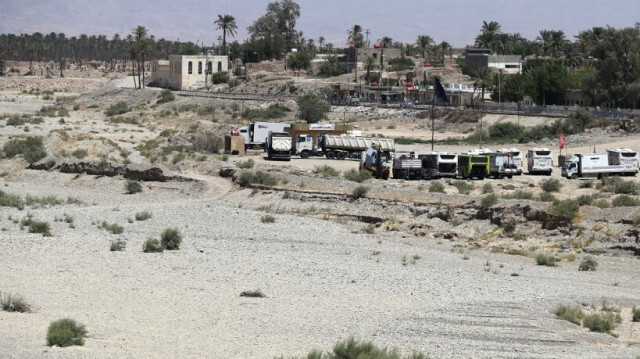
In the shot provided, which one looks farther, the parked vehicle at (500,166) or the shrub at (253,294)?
the parked vehicle at (500,166)

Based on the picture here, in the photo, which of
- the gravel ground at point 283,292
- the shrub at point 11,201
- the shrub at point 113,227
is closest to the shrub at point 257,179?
the gravel ground at point 283,292

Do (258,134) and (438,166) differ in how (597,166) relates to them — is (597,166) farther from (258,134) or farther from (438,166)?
(258,134)

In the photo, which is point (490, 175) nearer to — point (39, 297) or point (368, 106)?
point (39, 297)

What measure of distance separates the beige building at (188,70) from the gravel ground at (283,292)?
4162 inches

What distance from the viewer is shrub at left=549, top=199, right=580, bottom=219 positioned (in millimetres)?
40219

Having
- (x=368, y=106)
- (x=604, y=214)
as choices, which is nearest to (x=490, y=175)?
(x=604, y=214)

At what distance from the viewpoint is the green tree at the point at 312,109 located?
9675 centimetres

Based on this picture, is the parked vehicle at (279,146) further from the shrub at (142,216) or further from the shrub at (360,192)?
the shrub at (142,216)

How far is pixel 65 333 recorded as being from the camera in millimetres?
20641

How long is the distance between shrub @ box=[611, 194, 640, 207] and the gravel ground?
6.43 meters

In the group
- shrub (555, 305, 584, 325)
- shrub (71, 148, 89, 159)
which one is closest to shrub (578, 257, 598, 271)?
shrub (555, 305, 584, 325)

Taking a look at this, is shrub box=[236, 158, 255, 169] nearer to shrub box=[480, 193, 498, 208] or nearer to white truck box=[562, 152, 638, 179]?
white truck box=[562, 152, 638, 179]

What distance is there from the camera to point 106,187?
53.5 meters

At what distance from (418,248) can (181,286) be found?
11.8 m
